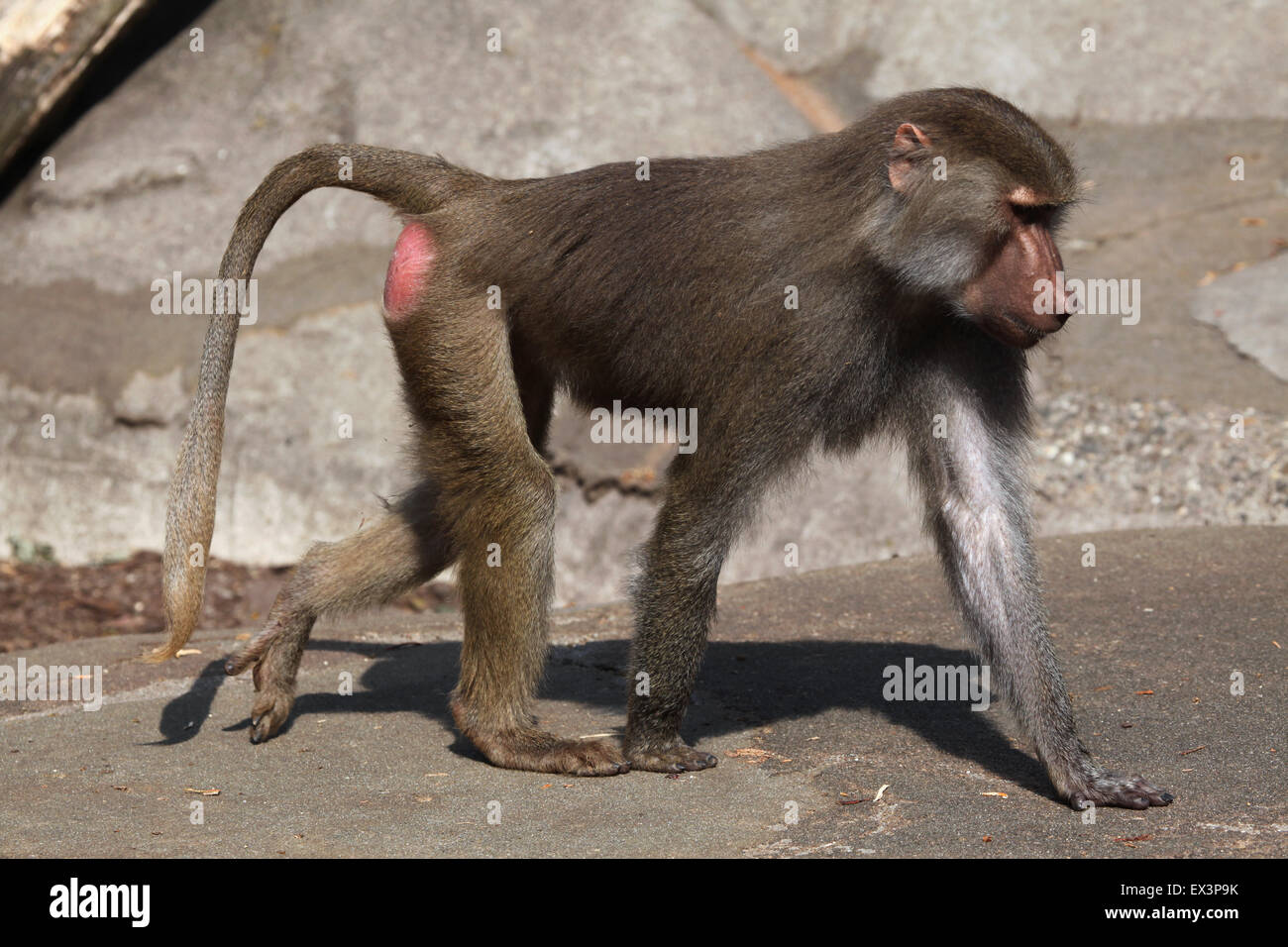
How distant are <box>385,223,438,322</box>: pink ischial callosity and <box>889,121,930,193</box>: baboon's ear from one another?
4.71ft

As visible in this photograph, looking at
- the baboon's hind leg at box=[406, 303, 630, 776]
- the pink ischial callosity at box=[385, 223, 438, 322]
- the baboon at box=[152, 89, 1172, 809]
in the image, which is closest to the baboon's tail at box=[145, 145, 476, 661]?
the baboon at box=[152, 89, 1172, 809]

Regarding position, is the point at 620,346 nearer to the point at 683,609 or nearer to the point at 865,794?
the point at 683,609

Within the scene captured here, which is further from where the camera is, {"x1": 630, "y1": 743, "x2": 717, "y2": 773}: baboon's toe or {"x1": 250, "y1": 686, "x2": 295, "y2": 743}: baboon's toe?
{"x1": 250, "y1": 686, "x2": 295, "y2": 743}: baboon's toe

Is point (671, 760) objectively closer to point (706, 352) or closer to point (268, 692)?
point (706, 352)

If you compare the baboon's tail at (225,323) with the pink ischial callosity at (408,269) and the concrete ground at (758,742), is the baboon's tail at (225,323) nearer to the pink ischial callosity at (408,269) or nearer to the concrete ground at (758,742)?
the pink ischial callosity at (408,269)

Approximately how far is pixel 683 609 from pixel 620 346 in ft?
2.67

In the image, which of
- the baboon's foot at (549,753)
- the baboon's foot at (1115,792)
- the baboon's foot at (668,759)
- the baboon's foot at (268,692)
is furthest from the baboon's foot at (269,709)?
the baboon's foot at (1115,792)

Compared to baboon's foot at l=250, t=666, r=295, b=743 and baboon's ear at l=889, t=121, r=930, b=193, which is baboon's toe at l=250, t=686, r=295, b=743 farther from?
baboon's ear at l=889, t=121, r=930, b=193

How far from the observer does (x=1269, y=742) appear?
13.5 feet

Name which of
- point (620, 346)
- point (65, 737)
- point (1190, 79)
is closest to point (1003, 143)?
point (620, 346)

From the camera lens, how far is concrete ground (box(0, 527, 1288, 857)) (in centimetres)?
364

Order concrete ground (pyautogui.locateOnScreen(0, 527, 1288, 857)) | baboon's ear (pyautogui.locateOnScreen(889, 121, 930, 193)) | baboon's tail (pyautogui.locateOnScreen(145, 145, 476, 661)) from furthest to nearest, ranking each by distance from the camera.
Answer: baboon's tail (pyautogui.locateOnScreen(145, 145, 476, 661))
baboon's ear (pyautogui.locateOnScreen(889, 121, 930, 193))
concrete ground (pyautogui.locateOnScreen(0, 527, 1288, 857))

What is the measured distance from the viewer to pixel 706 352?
4.14 meters

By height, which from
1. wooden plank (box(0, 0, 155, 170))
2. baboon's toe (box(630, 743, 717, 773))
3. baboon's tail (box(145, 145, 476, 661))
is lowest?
baboon's toe (box(630, 743, 717, 773))
